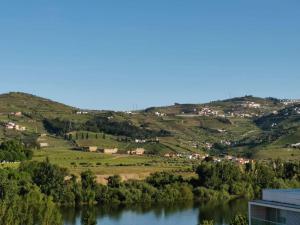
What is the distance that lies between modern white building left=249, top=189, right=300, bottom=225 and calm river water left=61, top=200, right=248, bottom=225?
32320 millimetres

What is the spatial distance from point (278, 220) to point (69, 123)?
132 metres

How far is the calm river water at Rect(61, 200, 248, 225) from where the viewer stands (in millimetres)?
58875

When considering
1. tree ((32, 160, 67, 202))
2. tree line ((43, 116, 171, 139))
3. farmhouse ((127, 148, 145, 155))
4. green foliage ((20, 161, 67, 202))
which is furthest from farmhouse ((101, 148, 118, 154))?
tree ((32, 160, 67, 202))

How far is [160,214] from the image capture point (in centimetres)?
6481

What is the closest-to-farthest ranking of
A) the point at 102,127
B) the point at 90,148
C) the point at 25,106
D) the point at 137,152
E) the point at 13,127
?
the point at 90,148
the point at 137,152
the point at 13,127
the point at 102,127
the point at 25,106

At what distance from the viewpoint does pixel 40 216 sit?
44.6 metres

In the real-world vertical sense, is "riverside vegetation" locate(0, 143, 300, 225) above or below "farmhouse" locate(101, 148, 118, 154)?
below

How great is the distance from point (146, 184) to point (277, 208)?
58.3 m

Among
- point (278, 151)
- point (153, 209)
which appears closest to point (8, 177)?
point (153, 209)

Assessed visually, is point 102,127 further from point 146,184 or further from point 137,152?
point 146,184

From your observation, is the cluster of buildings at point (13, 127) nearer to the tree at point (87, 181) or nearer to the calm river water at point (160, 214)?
the tree at point (87, 181)

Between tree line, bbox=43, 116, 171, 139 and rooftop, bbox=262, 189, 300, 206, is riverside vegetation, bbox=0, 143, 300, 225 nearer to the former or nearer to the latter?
rooftop, bbox=262, 189, 300, 206

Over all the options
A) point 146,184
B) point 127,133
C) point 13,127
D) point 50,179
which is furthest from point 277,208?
point 127,133

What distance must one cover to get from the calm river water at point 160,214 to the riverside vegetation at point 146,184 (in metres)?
4.63
